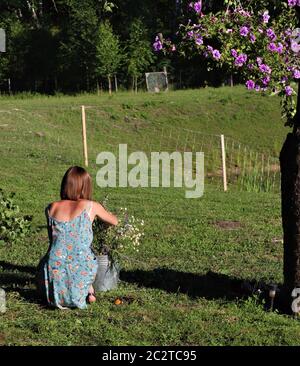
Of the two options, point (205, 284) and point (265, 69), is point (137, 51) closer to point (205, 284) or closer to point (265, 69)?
point (265, 69)

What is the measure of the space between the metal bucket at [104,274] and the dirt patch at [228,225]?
149 inches

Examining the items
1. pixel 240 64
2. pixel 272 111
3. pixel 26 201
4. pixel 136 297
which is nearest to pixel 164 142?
pixel 272 111

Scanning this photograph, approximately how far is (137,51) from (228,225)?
26944mm

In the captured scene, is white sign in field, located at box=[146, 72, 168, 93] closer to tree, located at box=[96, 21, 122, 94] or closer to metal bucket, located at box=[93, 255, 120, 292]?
tree, located at box=[96, 21, 122, 94]

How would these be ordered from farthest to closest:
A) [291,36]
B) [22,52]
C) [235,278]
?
1. [22,52]
2. [291,36]
3. [235,278]

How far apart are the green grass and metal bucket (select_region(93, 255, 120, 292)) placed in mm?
95

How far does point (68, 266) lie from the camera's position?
5.89m

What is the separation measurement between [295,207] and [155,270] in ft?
6.52

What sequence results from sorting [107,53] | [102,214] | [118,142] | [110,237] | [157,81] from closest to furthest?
[102,214] → [110,237] → [118,142] → [107,53] → [157,81]

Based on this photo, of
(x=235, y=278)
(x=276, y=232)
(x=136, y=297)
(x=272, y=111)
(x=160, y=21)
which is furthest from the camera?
(x=160, y=21)

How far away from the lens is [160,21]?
1574 inches

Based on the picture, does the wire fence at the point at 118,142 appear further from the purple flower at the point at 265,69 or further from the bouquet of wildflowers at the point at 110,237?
the bouquet of wildflowers at the point at 110,237

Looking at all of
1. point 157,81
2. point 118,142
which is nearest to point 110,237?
point 118,142

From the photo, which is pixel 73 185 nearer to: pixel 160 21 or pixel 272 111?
pixel 272 111
